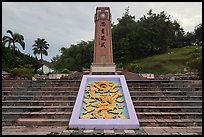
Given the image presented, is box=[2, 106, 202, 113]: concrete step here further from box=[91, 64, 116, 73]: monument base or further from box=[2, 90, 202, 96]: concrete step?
box=[91, 64, 116, 73]: monument base

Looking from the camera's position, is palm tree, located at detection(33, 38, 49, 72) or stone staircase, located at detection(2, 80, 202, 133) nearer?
stone staircase, located at detection(2, 80, 202, 133)

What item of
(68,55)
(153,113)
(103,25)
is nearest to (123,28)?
(68,55)

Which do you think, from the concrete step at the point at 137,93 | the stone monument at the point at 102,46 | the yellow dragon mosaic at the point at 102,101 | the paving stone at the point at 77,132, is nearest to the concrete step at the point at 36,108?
the yellow dragon mosaic at the point at 102,101

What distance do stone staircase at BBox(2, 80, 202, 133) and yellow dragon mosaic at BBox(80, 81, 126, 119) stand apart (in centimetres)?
70

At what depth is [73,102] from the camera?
7.32 meters

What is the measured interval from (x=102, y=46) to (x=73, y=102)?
32.6ft

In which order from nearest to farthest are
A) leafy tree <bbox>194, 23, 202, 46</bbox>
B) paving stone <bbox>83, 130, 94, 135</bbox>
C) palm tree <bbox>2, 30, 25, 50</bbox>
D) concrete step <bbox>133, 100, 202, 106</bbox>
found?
paving stone <bbox>83, 130, 94, 135</bbox>, concrete step <bbox>133, 100, 202, 106</bbox>, palm tree <bbox>2, 30, 25, 50</bbox>, leafy tree <bbox>194, 23, 202, 46</bbox>

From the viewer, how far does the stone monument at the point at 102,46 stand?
53.2 feet

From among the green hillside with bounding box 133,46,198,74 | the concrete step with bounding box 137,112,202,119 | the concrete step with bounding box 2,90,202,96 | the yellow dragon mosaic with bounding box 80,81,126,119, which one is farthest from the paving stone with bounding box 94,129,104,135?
the green hillside with bounding box 133,46,198,74

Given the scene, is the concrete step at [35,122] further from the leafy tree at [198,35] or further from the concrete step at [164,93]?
the leafy tree at [198,35]

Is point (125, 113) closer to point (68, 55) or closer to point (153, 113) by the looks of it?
point (153, 113)

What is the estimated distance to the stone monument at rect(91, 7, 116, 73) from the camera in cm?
1622

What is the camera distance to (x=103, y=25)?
17.0 m

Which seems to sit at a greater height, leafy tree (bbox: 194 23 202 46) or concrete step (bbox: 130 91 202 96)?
leafy tree (bbox: 194 23 202 46)
